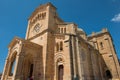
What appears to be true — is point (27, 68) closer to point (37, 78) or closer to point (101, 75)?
point (37, 78)

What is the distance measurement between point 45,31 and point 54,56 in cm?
593

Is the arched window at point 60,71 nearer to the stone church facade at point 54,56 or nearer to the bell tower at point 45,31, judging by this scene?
the stone church facade at point 54,56

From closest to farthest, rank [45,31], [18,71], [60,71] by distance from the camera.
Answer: [18,71]
[60,71]
[45,31]

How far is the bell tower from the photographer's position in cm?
2078

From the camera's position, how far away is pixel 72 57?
63.9 ft

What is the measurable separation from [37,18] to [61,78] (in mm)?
17044

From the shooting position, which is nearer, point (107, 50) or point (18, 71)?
point (18, 71)

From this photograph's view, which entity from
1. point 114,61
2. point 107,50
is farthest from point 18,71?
point 107,50

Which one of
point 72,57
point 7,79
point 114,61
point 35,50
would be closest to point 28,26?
point 35,50

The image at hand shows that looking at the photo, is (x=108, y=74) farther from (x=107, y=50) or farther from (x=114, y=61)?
(x=107, y=50)

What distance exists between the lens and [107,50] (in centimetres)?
3109

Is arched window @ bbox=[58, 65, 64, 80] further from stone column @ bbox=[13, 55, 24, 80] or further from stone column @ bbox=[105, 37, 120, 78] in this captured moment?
stone column @ bbox=[105, 37, 120, 78]

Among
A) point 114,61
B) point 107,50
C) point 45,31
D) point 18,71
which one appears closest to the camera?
point 18,71

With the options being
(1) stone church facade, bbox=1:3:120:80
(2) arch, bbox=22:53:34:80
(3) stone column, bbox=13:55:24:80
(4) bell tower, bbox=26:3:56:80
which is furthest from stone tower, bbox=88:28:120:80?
(3) stone column, bbox=13:55:24:80
